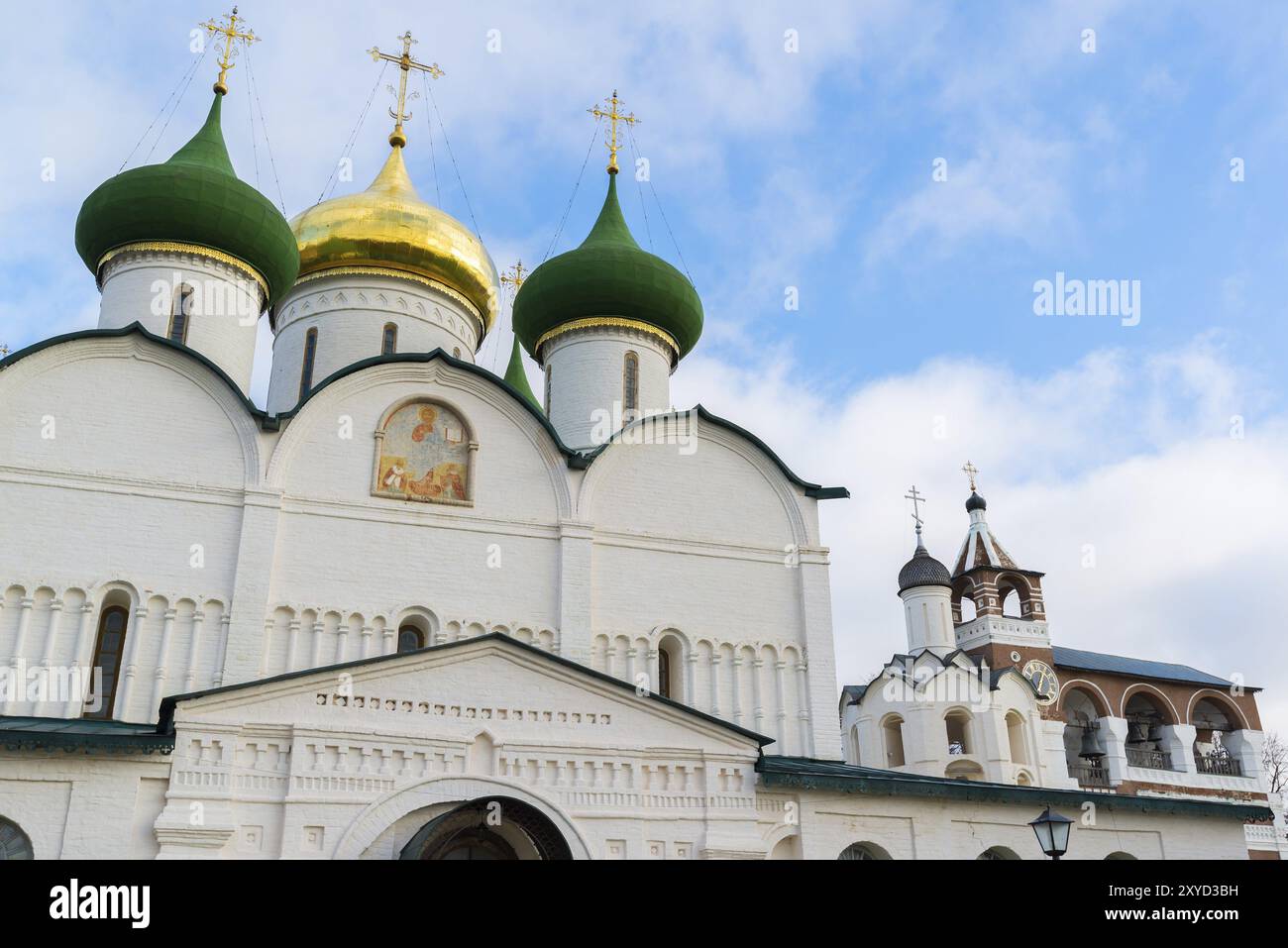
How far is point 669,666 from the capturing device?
9.77m

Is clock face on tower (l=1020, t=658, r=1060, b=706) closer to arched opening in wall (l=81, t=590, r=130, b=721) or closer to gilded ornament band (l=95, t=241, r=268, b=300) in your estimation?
gilded ornament band (l=95, t=241, r=268, b=300)

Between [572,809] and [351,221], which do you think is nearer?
[572,809]

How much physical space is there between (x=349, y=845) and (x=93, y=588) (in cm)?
325

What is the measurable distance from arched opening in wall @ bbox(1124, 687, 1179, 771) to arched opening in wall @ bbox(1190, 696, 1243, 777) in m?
0.86

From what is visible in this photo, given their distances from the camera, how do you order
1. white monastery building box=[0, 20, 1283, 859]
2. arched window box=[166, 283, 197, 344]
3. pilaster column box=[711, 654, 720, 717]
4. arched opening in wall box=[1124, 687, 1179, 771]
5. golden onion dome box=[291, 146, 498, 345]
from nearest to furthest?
white monastery building box=[0, 20, 1283, 859] → pilaster column box=[711, 654, 720, 717] → arched window box=[166, 283, 197, 344] → golden onion dome box=[291, 146, 498, 345] → arched opening in wall box=[1124, 687, 1179, 771]

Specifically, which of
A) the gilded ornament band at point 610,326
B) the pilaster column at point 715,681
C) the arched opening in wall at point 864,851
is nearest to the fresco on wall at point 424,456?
the pilaster column at point 715,681

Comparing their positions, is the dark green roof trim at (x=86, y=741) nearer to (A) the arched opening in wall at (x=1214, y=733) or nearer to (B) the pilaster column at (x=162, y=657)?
(B) the pilaster column at (x=162, y=657)

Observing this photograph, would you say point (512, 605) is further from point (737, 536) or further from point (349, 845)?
point (349, 845)

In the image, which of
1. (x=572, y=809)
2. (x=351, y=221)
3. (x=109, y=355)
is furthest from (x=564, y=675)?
(x=351, y=221)

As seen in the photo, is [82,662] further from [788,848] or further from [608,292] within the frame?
[608,292]

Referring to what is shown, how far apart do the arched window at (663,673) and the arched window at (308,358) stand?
5.12m

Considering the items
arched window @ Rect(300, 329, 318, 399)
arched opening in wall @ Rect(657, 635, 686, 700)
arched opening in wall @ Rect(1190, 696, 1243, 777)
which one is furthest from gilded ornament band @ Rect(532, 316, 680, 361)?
arched opening in wall @ Rect(1190, 696, 1243, 777)

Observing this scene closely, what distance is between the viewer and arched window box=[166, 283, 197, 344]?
10.3m
